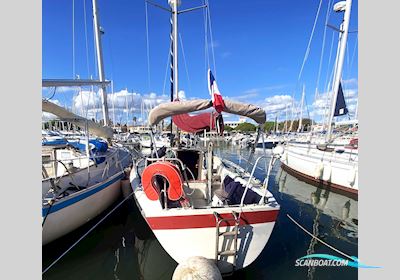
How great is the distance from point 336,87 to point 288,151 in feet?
21.8

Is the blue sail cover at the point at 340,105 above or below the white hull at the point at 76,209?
above

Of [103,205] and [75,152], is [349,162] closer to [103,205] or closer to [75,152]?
[103,205]

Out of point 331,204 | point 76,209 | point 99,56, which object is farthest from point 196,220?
point 99,56

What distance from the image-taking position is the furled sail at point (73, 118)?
6.84 m

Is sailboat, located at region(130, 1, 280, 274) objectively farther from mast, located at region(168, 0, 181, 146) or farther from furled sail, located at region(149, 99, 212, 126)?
mast, located at region(168, 0, 181, 146)

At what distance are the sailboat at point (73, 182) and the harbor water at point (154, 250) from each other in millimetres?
471

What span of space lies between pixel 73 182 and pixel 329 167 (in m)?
12.0

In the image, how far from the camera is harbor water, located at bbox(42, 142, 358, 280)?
512 centimetres

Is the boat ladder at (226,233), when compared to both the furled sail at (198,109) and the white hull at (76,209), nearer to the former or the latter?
the furled sail at (198,109)

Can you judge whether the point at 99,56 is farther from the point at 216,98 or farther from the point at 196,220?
the point at 196,220

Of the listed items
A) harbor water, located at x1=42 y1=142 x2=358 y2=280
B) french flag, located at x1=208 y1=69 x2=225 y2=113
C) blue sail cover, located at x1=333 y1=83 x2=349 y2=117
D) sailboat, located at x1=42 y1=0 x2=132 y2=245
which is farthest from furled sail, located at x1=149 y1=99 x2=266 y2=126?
blue sail cover, located at x1=333 y1=83 x2=349 y2=117

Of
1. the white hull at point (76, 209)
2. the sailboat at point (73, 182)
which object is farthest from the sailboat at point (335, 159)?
the white hull at point (76, 209)

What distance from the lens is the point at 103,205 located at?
784cm

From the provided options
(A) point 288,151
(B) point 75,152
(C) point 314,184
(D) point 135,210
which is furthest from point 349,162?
(B) point 75,152
